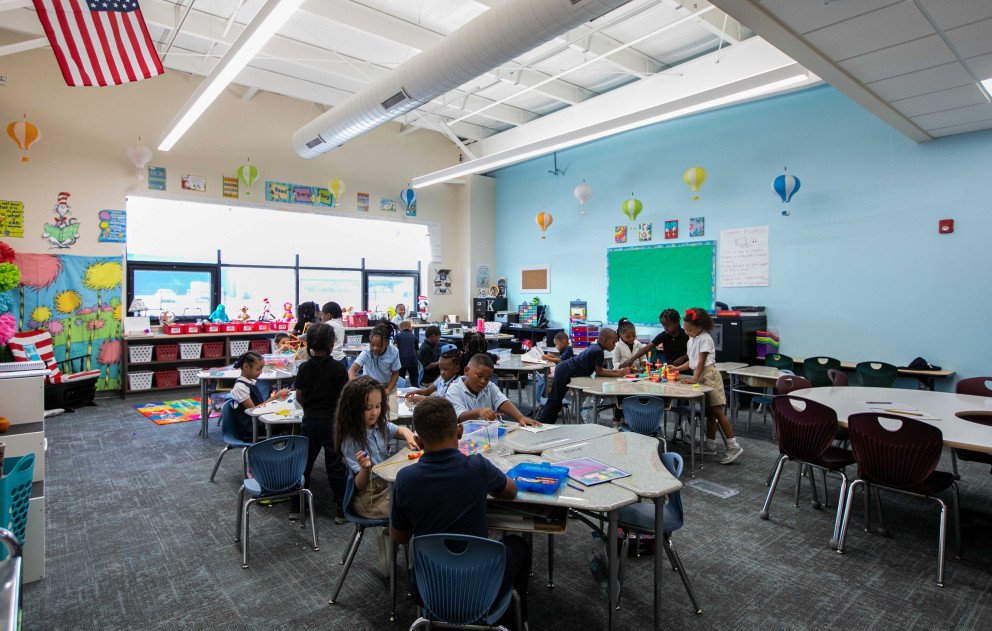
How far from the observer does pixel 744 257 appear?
24.1 feet

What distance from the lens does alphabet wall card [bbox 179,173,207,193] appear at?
326 inches

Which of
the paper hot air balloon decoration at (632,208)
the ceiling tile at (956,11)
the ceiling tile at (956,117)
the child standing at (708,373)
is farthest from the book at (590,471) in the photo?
the paper hot air balloon decoration at (632,208)

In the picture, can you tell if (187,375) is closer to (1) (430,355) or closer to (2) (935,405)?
(1) (430,355)

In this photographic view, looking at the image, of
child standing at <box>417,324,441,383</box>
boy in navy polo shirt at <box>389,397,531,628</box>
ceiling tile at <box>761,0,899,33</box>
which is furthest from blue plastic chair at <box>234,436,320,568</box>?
ceiling tile at <box>761,0,899,33</box>

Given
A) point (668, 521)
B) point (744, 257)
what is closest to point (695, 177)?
point (744, 257)

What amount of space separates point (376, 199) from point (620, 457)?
8785 mm

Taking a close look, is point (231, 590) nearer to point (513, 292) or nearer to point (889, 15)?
point (889, 15)

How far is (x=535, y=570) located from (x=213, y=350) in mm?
7432

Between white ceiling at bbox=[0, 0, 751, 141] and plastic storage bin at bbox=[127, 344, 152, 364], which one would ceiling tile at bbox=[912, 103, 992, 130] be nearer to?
white ceiling at bbox=[0, 0, 751, 141]

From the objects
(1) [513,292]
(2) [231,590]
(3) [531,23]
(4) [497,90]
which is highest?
(4) [497,90]

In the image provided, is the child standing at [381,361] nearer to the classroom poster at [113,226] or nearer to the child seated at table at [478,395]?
the child seated at table at [478,395]

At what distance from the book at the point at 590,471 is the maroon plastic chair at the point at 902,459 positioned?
5.72 ft

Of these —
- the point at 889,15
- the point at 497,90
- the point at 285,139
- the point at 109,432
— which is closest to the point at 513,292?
the point at 497,90

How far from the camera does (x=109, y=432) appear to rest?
5.89 metres
